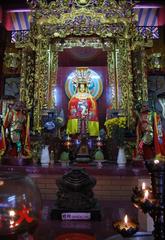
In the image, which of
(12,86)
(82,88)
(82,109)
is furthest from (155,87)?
(12,86)

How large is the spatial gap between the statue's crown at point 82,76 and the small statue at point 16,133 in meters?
1.66

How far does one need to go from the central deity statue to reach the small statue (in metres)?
1.15

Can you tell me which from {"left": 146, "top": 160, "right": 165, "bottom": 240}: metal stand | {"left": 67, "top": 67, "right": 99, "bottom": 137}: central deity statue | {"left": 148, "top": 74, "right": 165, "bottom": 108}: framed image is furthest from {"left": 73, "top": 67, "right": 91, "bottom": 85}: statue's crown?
{"left": 146, "top": 160, "right": 165, "bottom": 240}: metal stand

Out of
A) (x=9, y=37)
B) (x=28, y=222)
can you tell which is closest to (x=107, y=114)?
(x=9, y=37)

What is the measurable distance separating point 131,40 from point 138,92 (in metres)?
1.10

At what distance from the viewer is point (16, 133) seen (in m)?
4.07

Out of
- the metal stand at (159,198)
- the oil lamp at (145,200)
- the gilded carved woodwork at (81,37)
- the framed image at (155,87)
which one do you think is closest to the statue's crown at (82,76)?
the gilded carved woodwork at (81,37)

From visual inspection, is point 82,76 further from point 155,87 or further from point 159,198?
point 159,198

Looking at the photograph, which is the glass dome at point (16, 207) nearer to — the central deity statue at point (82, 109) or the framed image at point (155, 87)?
the central deity statue at point (82, 109)

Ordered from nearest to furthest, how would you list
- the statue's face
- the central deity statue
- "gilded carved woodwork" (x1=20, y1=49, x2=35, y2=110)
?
the central deity statue < "gilded carved woodwork" (x1=20, y1=49, x2=35, y2=110) < the statue's face

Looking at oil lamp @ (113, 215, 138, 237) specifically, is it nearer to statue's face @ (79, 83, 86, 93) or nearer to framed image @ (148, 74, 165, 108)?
statue's face @ (79, 83, 86, 93)

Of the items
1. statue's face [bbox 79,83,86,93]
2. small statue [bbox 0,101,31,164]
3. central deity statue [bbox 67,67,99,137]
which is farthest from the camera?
statue's face [bbox 79,83,86,93]

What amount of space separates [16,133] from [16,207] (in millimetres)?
3297

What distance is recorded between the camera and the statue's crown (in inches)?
214
